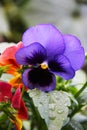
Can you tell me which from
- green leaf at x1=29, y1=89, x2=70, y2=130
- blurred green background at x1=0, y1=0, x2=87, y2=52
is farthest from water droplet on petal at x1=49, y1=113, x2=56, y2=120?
blurred green background at x1=0, y1=0, x2=87, y2=52

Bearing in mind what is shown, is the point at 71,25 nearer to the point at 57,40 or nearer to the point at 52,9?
the point at 52,9

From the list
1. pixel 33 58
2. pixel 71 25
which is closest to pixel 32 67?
pixel 33 58

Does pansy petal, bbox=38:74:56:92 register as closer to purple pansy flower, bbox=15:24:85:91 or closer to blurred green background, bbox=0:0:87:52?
purple pansy flower, bbox=15:24:85:91

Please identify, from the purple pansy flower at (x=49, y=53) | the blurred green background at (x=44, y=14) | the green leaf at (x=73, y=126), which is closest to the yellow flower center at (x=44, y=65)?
the purple pansy flower at (x=49, y=53)

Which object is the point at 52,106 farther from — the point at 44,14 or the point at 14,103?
the point at 44,14

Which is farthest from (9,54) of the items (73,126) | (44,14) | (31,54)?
(44,14)

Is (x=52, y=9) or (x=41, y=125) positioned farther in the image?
(x=52, y=9)
